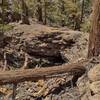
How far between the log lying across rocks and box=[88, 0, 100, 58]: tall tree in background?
46 centimetres

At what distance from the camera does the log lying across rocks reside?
886cm

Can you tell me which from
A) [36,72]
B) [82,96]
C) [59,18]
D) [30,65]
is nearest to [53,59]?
[30,65]

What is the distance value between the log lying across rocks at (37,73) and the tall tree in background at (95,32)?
1.49 ft

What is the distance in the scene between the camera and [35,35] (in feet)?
48.7

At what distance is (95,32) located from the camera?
9.60 m

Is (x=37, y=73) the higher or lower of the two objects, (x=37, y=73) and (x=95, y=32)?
the lower

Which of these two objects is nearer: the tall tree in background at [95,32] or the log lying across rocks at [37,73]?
the log lying across rocks at [37,73]

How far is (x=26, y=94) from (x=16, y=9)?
41.9 ft

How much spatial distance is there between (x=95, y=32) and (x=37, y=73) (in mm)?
2371

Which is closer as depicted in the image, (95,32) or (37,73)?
(37,73)

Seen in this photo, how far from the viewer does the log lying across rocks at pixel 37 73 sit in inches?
349

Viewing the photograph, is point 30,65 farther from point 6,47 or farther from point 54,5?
point 54,5

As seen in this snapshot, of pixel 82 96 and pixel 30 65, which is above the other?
pixel 82 96

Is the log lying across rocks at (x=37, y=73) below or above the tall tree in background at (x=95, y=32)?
below
